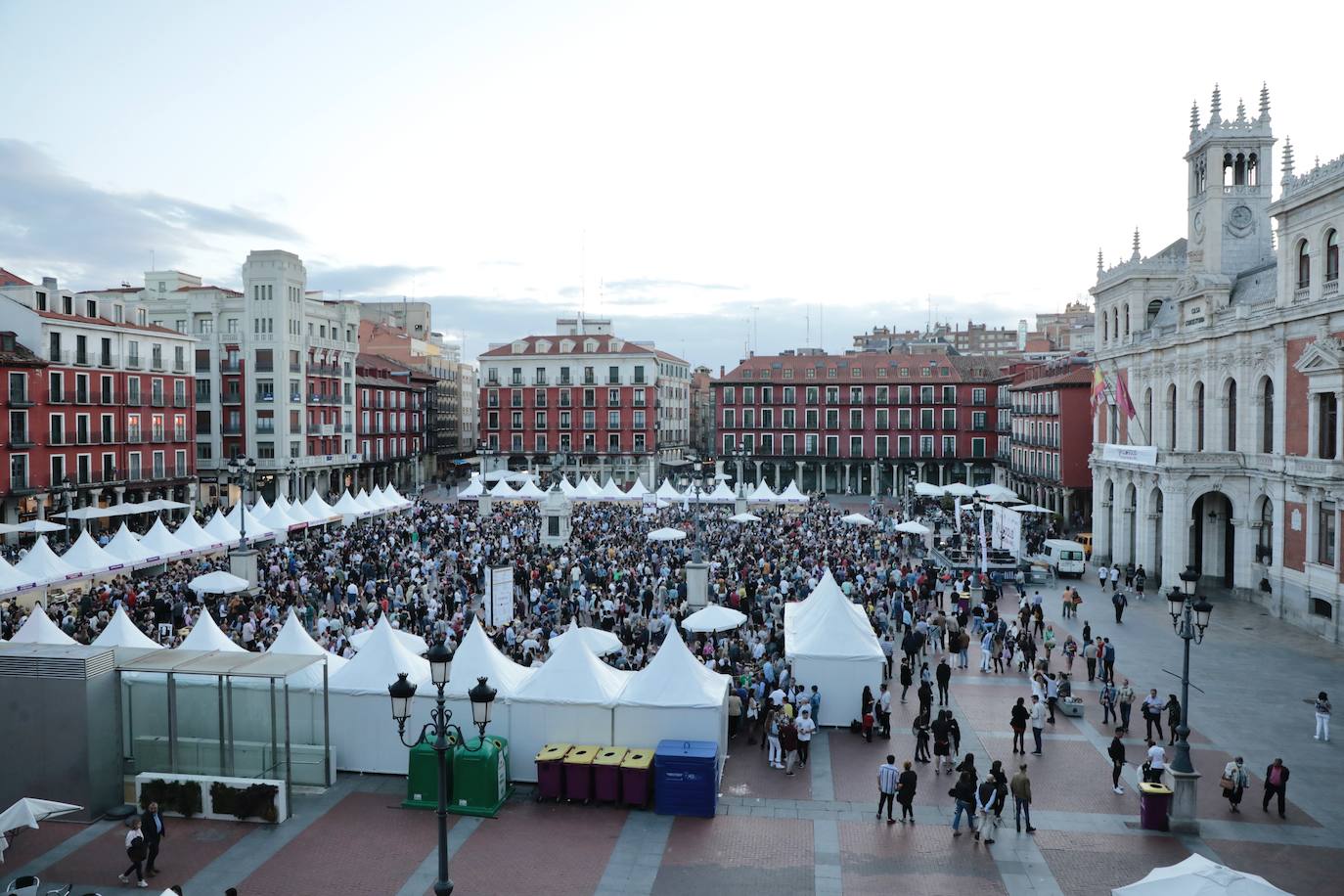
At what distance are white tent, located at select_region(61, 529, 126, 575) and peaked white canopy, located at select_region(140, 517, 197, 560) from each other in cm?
175

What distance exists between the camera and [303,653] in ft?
52.9

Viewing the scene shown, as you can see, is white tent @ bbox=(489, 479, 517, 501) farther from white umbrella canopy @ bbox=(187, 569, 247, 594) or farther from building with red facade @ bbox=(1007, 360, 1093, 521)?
building with red facade @ bbox=(1007, 360, 1093, 521)

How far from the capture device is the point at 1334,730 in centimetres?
1783

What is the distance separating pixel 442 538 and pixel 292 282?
29.7 meters

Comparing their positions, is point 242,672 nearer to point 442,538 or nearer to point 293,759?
point 293,759

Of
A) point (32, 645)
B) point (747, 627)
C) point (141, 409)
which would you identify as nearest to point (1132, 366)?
point (747, 627)

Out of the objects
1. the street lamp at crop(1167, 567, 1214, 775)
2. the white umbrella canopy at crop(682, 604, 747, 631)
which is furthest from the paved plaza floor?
the white umbrella canopy at crop(682, 604, 747, 631)

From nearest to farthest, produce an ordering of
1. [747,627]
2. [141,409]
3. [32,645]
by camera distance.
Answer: [32,645] → [747,627] → [141,409]

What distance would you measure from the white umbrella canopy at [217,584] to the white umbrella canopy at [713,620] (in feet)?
41.8

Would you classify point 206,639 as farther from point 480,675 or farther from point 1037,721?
point 1037,721

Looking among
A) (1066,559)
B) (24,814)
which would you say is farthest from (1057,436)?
(24,814)

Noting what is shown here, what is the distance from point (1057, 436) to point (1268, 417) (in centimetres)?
2196

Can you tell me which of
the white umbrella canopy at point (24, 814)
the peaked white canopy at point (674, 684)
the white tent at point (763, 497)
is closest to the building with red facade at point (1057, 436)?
the white tent at point (763, 497)

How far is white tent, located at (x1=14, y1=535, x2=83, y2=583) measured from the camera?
23922mm
